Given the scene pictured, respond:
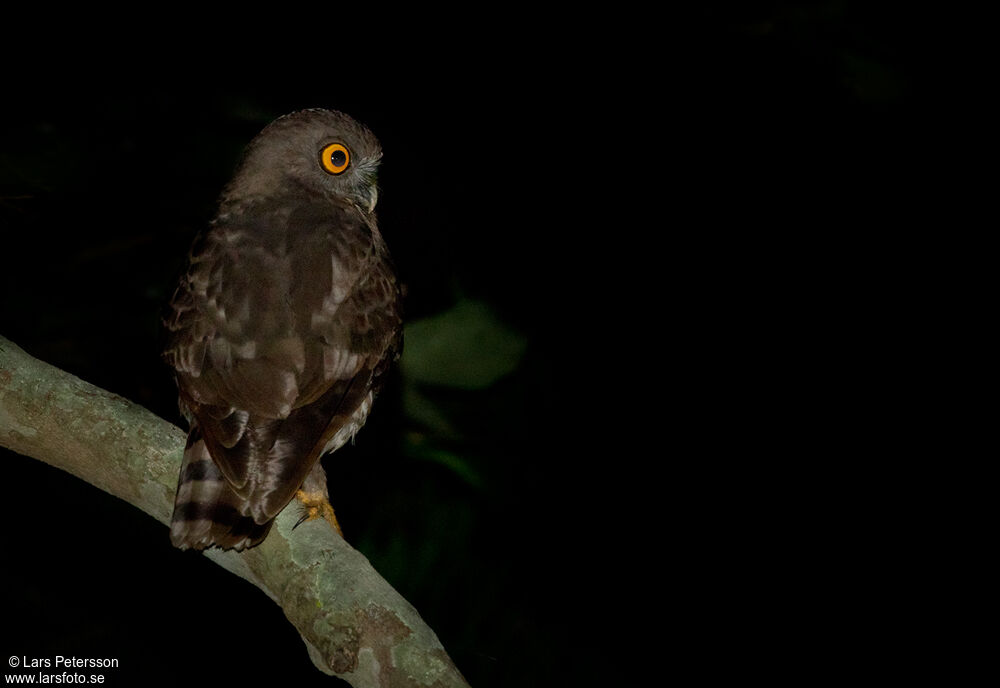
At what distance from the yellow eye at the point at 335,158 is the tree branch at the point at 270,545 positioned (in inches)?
46.1

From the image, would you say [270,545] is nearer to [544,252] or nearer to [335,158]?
[335,158]

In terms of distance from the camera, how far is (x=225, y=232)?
3141 millimetres

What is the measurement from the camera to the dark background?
4.00 m

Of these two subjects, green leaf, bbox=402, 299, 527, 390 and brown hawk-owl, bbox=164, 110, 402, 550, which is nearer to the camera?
brown hawk-owl, bbox=164, 110, 402, 550

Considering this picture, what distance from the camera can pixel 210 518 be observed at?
2486 millimetres

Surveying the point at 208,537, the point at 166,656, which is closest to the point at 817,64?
the point at 208,537

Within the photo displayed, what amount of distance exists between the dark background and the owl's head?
55 centimetres

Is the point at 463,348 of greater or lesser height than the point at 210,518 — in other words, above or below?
above

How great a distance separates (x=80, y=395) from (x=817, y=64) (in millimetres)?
3101

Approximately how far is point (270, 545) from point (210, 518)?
0.55 feet

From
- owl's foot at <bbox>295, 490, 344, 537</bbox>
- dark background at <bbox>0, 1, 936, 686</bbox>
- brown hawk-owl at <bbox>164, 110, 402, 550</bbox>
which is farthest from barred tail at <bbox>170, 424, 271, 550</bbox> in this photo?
dark background at <bbox>0, 1, 936, 686</bbox>

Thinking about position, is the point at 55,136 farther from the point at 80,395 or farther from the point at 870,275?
the point at 870,275

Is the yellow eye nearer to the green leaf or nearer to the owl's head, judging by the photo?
the owl's head

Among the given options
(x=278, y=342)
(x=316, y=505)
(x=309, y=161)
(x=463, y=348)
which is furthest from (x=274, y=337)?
(x=463, y=348)
